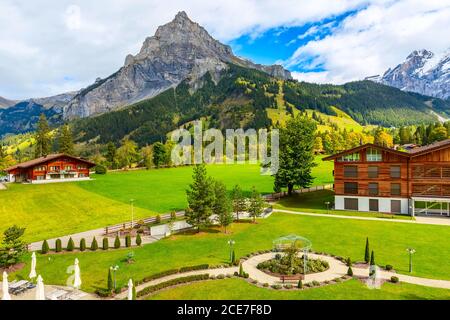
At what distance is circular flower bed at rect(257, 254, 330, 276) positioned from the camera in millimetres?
31078

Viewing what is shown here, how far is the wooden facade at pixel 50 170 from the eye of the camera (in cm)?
9538

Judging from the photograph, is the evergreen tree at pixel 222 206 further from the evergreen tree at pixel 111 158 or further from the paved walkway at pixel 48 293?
the evergreen tree at pixel 111 158

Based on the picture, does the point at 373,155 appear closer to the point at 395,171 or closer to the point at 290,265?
the point at 395,171

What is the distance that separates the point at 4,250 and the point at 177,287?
64.2 feet

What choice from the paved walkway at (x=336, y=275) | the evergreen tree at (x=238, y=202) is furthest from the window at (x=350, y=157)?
the paved walkway at (x=336, y=275)

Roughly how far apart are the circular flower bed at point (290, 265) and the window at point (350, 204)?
33.3 meters

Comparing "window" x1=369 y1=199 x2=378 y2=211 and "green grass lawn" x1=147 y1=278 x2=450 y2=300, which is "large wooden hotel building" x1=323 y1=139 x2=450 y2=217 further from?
"green grass lawn" x1=147 y1=278 x2=450 y2=300

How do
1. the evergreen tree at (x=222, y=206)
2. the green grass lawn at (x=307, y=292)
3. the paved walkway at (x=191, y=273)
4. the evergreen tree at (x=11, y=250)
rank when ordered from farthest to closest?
the evergreen tree at (x=222, y=206), the evergreen tree at (x=11, y=250), the paved walkway at (x=191, y=273), the green grass lawn at (x=307, y=292)

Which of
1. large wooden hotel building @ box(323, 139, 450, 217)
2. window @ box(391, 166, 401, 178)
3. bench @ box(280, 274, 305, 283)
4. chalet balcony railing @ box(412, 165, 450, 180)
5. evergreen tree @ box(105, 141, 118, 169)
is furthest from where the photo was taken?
evergreen tree @ box(105, 141, 118, 169)

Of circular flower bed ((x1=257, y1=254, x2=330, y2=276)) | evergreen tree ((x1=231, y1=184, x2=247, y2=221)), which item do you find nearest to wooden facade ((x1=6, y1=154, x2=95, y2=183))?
evergreen tree ((x1=231, y1=184, x2=247, y2=221))

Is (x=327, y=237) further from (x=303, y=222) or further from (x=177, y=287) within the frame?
(x=177, y=287)

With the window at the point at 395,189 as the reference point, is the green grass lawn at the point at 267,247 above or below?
below

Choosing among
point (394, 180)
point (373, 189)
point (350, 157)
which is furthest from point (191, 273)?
point (394, 180)

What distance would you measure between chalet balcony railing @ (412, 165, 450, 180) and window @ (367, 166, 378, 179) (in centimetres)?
586
